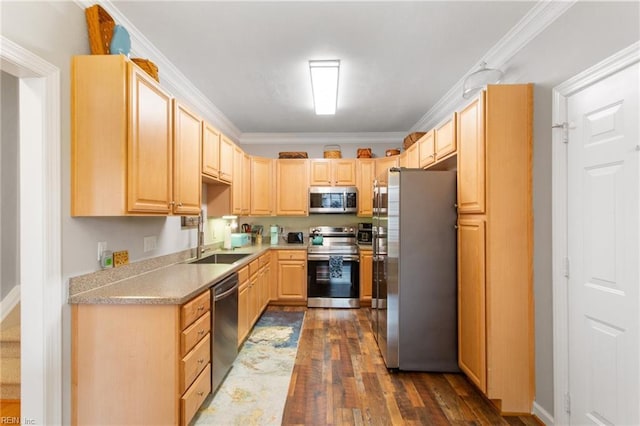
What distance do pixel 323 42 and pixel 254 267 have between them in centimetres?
243

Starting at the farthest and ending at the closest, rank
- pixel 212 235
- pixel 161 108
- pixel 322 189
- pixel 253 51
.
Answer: pixel 322 189 → pixel 212 235 → pixel 253 51 → pixel 161 108

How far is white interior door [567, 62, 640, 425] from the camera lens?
55.9 inches

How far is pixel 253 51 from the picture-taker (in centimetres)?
245

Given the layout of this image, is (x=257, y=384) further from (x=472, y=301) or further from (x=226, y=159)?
(x=226, y=159)

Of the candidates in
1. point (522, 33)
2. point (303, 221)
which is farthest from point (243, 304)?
point (522, 33)

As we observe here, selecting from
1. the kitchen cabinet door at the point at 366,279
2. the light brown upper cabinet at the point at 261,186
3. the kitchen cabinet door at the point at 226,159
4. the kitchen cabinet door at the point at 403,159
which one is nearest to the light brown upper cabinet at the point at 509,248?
the kitchen cabinet door at the point at 403,159

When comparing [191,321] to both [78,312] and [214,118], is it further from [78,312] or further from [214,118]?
[214,118]

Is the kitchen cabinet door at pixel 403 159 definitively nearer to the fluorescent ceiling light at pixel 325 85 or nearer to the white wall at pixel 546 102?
the fluorescent ceiling light at pixel 325 85

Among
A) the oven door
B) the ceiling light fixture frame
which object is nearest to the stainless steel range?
the oven door

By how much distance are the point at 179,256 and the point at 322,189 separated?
2.46 m

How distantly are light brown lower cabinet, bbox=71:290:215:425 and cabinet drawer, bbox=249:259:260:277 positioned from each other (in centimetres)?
155

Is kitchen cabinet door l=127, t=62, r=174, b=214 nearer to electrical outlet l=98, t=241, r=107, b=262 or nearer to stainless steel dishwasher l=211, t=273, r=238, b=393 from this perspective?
electrical outlet l=98, t=241, r=107, b=262

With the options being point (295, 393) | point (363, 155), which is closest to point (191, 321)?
point (295, 393)

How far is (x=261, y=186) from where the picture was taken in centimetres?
462
